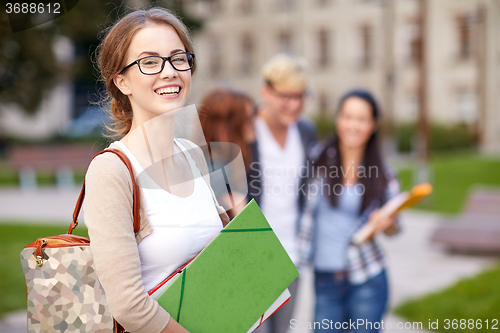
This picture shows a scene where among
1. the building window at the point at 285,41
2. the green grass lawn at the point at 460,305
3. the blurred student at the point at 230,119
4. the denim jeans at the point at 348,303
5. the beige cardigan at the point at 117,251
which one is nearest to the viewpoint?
the beige cardigan at the point at 117,251

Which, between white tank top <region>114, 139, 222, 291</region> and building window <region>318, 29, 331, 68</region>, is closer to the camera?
white tank top <region>114, 139, 222, 291</region>

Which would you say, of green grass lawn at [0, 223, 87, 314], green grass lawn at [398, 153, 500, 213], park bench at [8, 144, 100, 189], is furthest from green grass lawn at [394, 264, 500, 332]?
park bench at [8, 144, 100, 189]

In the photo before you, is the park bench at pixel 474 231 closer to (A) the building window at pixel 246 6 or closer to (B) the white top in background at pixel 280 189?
(B) the white top in background at pixel 280 189

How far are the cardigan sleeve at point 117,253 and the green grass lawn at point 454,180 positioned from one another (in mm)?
9038

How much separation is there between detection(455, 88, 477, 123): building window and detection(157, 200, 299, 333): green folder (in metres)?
29.7

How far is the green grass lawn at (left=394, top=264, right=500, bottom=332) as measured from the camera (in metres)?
4.15

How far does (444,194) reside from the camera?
11258 millimetres

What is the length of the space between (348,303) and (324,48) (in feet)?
104

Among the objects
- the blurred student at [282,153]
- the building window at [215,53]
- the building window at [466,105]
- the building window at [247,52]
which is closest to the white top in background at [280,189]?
the blurred student at [282,153]

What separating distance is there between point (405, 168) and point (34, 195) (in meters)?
10.6

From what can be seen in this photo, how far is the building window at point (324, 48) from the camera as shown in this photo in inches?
1296

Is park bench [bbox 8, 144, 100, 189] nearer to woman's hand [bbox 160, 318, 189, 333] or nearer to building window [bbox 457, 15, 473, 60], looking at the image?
woman's hand [bbox 160, 318, 189, 333]

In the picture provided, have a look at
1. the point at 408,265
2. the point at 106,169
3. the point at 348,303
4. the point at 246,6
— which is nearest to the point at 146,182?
the point at 106,169

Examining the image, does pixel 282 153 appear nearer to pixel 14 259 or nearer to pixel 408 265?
pixel 408 265
